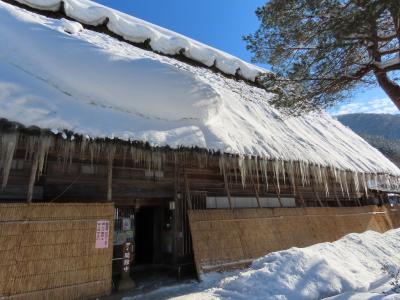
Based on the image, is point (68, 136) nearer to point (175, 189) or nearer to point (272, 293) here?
point (175, 189)

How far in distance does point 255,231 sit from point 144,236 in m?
3.05

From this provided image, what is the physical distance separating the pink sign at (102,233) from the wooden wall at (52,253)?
0.21 ft

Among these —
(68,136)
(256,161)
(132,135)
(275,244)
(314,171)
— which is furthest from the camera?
(314,171)

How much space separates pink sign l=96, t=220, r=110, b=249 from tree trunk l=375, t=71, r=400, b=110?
5576mm

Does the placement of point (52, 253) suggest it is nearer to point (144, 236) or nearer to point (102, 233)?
point (102, 233)

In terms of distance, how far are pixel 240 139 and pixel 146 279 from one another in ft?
11.2

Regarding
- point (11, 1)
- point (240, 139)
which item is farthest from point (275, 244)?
point (11, 1)

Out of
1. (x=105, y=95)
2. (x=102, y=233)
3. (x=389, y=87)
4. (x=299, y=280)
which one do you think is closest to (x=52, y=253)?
(x=102, y=233)

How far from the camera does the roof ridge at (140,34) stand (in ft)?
28.9

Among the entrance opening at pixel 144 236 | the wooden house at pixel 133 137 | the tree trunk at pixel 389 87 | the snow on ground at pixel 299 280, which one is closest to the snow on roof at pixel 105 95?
the wooden house at pixel 133 137

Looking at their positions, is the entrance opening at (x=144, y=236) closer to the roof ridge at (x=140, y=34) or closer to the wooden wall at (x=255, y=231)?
the wooden wall at (x=255, y=231)

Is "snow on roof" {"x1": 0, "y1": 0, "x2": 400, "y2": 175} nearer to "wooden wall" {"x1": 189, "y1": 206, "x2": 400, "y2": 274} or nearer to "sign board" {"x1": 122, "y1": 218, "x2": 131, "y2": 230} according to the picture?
"wooden wall" {"x1": 189, "y1": 206, "x2": 400, "y2": 274}

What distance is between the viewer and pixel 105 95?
19.6ft

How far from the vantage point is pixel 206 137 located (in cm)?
647
